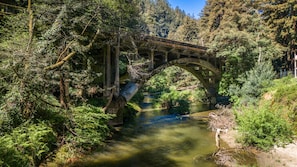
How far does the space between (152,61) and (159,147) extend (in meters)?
9.00

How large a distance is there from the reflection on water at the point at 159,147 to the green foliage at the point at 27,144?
397 cm

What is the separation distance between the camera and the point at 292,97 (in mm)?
12695

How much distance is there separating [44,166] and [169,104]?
20.1m

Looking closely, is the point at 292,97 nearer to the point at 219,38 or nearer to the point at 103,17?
the point at 103,17

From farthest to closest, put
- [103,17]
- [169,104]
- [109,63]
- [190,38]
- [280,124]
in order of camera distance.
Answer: [190,38], [169,104], [109,63], [103,17], [280,124]

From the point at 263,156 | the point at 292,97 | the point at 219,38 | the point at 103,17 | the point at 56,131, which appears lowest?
the point at 263,156

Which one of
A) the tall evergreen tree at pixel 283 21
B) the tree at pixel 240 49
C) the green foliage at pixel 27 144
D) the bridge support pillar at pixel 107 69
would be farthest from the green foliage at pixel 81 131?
the tall evergreen tree at pixel 283 21

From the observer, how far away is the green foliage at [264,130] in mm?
10102

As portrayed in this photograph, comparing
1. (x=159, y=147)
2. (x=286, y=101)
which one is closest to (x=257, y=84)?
(x=286, y=101)

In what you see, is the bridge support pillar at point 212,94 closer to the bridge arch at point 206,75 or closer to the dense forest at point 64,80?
the bridge arch at point 206,75

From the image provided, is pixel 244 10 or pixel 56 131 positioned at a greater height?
pixel 244 10

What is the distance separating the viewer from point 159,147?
528 inches

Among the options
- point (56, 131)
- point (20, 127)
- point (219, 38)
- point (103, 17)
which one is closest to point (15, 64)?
point (20, 127)

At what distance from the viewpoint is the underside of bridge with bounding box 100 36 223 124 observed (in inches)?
676
